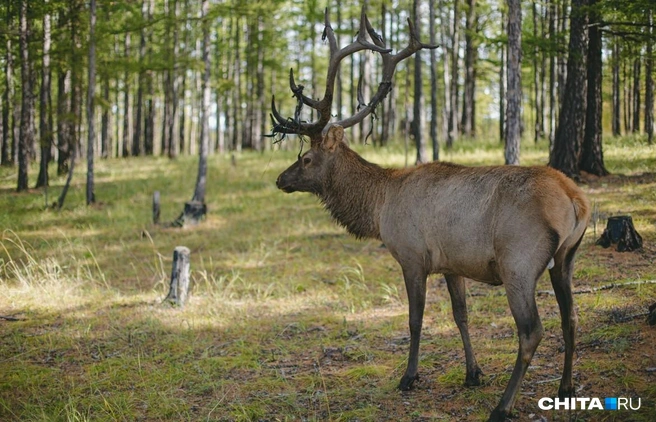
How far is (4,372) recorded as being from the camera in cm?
609

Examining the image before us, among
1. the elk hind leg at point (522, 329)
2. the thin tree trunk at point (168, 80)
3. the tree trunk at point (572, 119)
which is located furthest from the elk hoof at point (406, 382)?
the thin tree trunk at point (168, 80)

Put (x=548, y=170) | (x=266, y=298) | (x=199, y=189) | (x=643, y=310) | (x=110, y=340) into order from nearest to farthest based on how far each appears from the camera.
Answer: (x=548, y=170)
(x=643, y=310)
(x=110, y=340)
(x=266, y=298)
(x=199, y=189)

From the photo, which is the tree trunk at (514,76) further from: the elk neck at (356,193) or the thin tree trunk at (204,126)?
the thin tree trunk at (204,126)

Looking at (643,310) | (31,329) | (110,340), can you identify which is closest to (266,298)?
(110,340)

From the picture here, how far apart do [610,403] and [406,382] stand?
5.74ft

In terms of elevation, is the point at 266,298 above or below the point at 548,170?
below

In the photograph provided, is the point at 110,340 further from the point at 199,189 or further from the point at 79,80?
the point at 79,80

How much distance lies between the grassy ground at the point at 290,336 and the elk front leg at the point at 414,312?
159 mm

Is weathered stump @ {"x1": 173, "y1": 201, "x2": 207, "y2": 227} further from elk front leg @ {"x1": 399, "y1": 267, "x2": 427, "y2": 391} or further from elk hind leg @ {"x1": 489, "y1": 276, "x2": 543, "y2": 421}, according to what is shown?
elk hind leg @ {"x1": 489, "y1": 276, "x2": 543, "y2": 421}

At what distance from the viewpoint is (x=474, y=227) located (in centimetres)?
481

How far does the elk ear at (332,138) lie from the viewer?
6402 millimetres

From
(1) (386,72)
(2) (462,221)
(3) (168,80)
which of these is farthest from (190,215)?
(3) (168,80)

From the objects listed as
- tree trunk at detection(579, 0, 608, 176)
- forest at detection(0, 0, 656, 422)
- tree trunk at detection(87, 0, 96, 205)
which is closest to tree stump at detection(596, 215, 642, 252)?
forest at detection(0, 0, 656, 422)

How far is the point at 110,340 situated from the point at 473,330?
4666 millimetres
